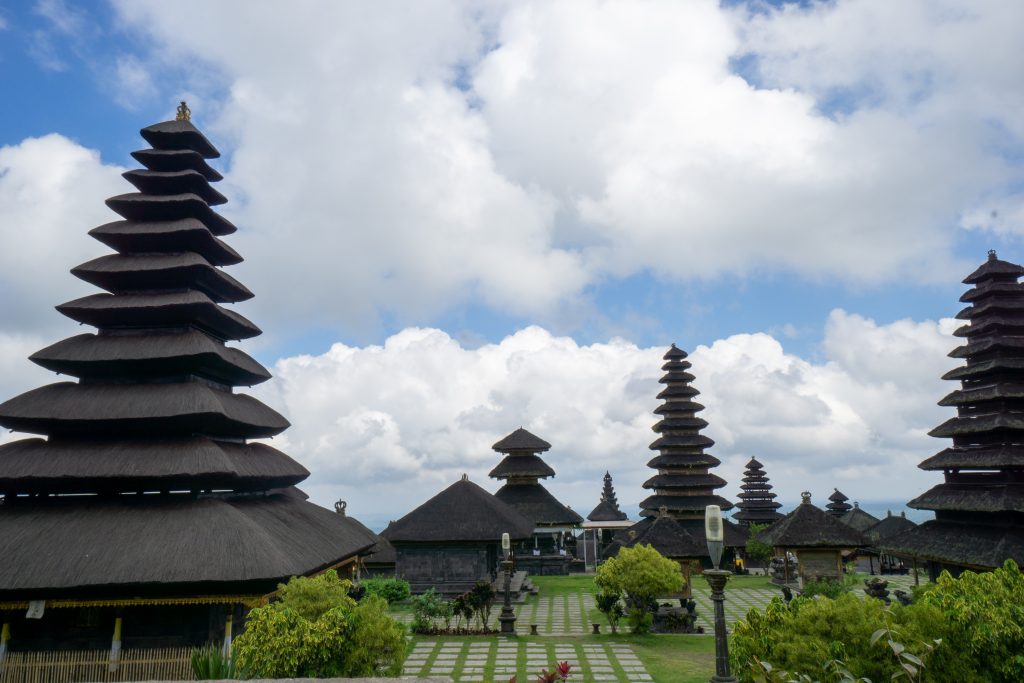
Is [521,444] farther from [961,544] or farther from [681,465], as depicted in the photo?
[961,544]

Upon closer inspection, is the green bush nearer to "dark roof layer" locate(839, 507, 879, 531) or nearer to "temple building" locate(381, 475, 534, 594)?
"temple building" locate(381, 475, 534, 594)

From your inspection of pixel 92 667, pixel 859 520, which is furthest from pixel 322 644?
pixel 859 520

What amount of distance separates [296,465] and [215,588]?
361 inches

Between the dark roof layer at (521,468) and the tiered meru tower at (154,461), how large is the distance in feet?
65.4

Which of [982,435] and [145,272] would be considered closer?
[145,272]

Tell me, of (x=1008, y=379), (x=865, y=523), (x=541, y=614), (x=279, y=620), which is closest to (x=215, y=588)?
(x=279, y=620)

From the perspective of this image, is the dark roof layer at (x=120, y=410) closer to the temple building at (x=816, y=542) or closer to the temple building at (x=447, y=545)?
the temple building at (x=447, y=545)

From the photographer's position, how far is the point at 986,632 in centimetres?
939

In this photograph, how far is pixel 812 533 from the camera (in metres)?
34.0

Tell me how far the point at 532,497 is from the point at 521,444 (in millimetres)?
3546

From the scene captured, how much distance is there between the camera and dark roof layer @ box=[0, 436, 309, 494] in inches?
727

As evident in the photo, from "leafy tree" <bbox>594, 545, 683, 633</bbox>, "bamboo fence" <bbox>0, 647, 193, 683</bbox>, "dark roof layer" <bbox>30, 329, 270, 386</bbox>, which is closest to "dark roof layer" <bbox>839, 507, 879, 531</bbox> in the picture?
"leafy tree" <bbox>594, 545, 683, 633</bbox>

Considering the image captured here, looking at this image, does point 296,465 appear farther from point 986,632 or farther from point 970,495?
point 970,495

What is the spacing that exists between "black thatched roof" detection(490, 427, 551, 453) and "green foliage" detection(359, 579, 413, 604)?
1534 cm
